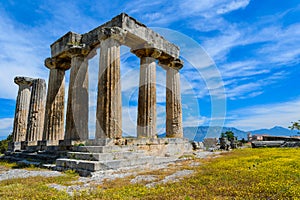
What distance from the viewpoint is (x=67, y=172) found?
9633mm

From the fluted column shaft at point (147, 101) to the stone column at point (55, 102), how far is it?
6365 mm

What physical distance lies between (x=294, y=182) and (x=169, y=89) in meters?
14.1

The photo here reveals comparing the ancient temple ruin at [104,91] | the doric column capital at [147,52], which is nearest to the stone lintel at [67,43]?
the ancient temple ruin at [104,91]

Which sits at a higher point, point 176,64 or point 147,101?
point 176,64

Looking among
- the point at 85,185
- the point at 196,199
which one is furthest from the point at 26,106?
the point at 196,199

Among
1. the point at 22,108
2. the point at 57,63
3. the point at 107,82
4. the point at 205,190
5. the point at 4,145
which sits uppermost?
the point at 57,63

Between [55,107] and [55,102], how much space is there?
40 cm

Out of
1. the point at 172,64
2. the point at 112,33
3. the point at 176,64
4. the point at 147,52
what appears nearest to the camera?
the point at 112,33

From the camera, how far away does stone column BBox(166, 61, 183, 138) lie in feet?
61.8

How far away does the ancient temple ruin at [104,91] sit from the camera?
13055mm

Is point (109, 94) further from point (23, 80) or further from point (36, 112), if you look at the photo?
point (23, 80)

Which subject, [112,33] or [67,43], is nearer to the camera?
[112,33]

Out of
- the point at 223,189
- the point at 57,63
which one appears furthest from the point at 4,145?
the point at 223,189

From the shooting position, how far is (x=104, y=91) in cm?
1305
